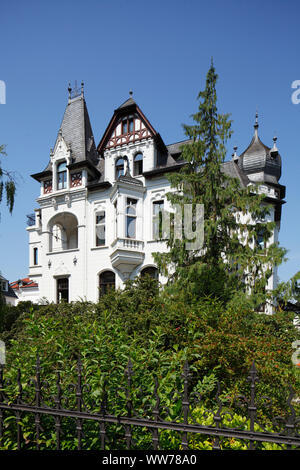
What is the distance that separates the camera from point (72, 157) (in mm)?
20094

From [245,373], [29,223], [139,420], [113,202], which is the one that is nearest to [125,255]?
[113,202]

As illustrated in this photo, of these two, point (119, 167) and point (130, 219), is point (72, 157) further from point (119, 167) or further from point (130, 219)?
point (130, 219)

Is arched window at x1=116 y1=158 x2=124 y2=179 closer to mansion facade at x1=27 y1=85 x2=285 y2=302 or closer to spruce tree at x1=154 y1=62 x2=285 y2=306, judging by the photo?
mansion facade at x1=27 y1=85 x2=285 y2=302

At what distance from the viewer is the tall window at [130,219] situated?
696 inches

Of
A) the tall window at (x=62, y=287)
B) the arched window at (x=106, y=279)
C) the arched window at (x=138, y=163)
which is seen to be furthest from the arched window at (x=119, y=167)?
the tall window at (x=62, y=287)

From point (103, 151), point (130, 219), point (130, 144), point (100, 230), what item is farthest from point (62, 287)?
point (130, 144)

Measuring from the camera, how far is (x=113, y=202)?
18.1 metres

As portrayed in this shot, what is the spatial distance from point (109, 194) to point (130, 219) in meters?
2.33

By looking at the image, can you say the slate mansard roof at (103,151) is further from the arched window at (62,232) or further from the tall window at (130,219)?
the arched window at (62,232)

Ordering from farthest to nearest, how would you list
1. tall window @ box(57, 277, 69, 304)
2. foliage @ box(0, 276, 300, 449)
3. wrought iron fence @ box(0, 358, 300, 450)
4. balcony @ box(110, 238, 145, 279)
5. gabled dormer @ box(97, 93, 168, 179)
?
tall window @ box(57, 277, 69, 304), gabled dormer @ box(97, 93, 168, 179), balcony @ box(110, 238, 145, 279), foliage @ box(0, 276, 300, 449), wrought iron fence @ box(0, 358, 300, 450)

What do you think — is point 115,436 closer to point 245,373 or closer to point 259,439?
point 259,439

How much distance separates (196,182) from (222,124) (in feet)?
7.94

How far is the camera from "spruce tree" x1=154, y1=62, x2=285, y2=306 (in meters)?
10.1

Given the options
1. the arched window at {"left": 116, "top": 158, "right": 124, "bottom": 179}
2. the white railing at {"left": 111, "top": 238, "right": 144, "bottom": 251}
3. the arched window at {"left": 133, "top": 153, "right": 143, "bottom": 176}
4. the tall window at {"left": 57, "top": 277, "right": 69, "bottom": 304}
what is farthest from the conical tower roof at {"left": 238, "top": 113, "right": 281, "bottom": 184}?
the tall window at {"left": 57, "top": 277, "right": 69, "bottom": 304}
